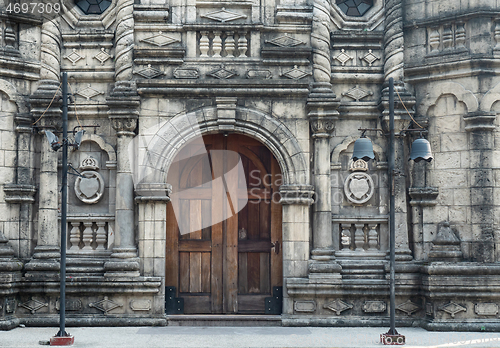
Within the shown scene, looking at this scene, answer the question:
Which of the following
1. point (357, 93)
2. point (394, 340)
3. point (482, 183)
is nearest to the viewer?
point (394, 340)

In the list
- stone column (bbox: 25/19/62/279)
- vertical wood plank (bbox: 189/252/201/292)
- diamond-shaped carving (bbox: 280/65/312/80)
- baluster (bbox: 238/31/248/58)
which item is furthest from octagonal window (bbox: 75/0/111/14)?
vertical wood plank (bbox: 189/252/201/292)

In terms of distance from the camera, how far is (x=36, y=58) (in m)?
11.2

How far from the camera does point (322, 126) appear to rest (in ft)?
36.0

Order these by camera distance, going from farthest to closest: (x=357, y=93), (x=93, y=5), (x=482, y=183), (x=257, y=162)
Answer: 1. (x=93, y=5)
2. (x=257, y=162)
3. (x=357, y=93)
4. (x=482, y=183)

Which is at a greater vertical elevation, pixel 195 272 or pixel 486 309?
pixel 195 272

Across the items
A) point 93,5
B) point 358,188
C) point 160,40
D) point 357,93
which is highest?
point 93,5

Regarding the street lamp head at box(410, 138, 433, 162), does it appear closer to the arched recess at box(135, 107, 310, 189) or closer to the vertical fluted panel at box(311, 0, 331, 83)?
the arched recess at box(135, 107, 310, 189)

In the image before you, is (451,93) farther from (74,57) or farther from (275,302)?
(74,57)

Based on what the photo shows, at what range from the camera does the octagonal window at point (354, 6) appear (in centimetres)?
1198

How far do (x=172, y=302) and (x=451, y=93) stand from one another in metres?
6.68

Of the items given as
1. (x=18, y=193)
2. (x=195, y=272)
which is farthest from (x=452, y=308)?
(x=18, y=193)

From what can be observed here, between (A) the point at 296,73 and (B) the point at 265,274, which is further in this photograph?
(B) the point at 265,274

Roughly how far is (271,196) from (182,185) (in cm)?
179

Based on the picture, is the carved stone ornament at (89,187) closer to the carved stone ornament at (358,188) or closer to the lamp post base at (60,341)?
the lamp post base at (60,341)
